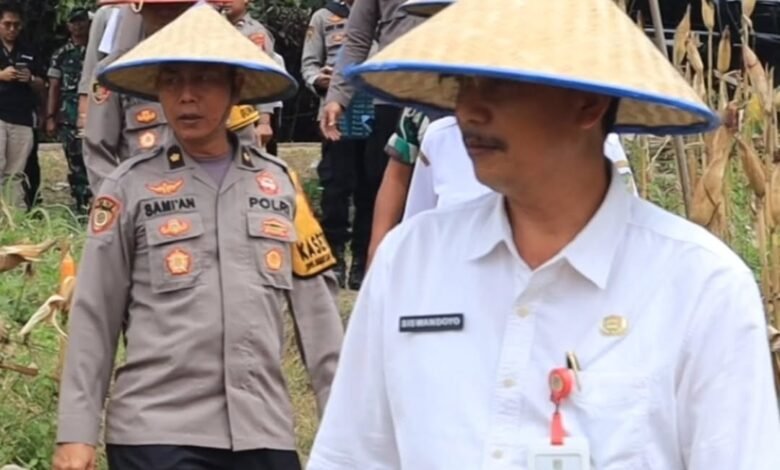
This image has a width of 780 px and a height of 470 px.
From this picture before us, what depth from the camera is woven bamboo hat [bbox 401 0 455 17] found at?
15.0ft

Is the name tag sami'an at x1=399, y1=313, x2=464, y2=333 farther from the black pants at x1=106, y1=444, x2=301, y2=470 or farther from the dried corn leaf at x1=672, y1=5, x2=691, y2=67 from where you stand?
the dried corn leaf at x1=672, y1=5, x2=691, y2=67

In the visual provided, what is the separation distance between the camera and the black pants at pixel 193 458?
4055mm

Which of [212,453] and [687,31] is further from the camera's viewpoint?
[687,31]

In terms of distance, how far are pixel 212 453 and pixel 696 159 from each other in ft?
5.68

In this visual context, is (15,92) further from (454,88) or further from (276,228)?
(454,88)

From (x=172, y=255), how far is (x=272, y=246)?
0.25 m

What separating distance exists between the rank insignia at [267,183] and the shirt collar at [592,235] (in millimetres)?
1771

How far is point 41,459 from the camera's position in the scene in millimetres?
5621

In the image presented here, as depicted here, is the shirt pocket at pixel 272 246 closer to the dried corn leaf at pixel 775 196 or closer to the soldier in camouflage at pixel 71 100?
the dried corn leaf at pixel 775 196

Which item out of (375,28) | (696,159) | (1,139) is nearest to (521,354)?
(696,159)

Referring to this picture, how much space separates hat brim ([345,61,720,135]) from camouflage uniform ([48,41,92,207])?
27.5 ft

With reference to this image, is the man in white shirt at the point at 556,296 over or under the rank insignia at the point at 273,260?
over

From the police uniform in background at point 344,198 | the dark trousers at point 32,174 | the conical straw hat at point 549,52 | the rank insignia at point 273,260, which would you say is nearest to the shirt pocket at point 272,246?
the rank insignia at point 273,260

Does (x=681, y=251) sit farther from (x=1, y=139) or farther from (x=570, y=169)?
(x=1, y=139)
